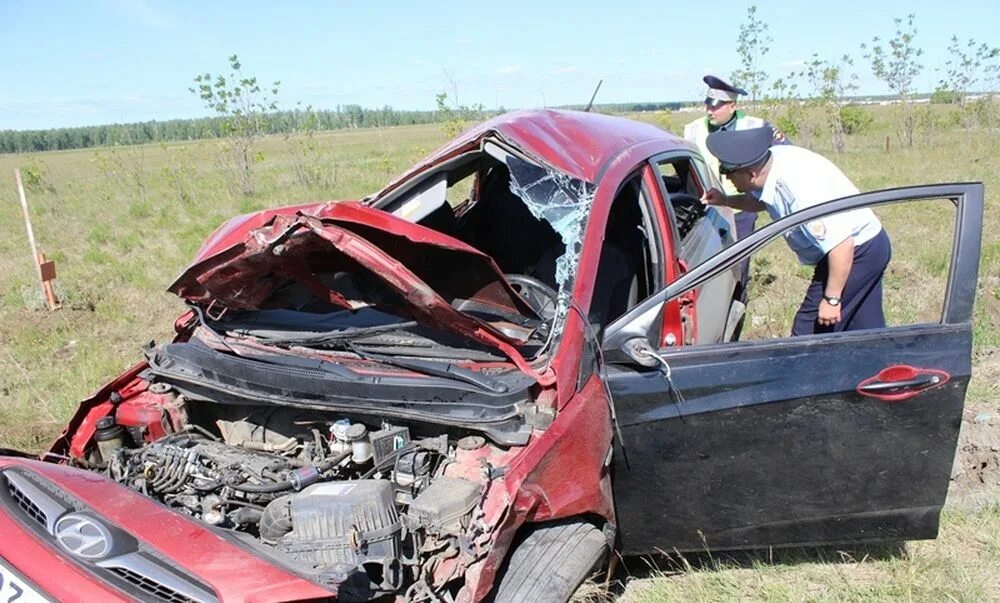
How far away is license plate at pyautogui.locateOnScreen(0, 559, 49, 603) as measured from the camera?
1617mm

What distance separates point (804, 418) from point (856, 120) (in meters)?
27.3

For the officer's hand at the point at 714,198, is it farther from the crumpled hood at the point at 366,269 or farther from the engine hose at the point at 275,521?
the engine hose at the point at 275,521

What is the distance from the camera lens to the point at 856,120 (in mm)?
25734

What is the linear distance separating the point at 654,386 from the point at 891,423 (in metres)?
0.80

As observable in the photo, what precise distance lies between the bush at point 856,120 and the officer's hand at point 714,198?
23.7 metres

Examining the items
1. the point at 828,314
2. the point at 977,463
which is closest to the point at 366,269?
the point at 828,314

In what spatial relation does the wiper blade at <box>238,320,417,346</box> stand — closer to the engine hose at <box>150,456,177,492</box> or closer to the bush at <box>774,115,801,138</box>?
the engine hose at <box>150,456,177,492</box>

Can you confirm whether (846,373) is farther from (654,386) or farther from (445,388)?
(445,388)

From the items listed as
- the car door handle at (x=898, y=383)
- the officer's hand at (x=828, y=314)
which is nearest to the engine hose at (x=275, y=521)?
the car door handle at (x=898, y=383)

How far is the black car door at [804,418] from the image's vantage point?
2.34 meters

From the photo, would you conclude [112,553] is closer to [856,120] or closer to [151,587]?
[151,587]

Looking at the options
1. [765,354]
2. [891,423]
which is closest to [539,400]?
[765,354]

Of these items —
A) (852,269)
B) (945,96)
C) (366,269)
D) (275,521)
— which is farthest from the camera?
(945,96)

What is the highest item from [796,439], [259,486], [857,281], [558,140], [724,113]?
[724,113]
